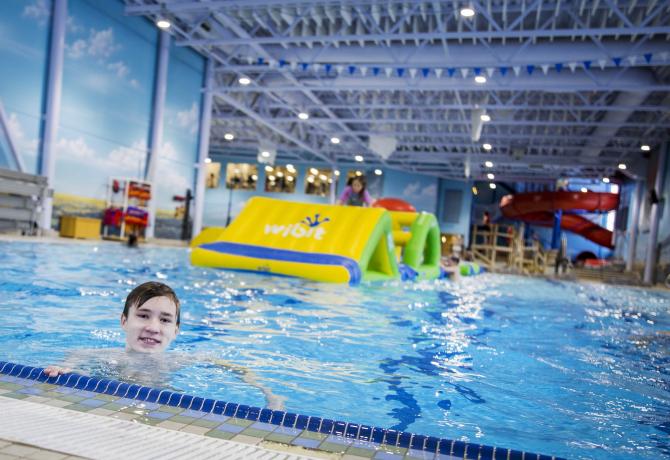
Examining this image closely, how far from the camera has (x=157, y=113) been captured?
14008 mm

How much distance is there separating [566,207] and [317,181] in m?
12.3

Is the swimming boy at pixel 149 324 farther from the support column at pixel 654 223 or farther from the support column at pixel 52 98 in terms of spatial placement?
the support column at pixel 654 223

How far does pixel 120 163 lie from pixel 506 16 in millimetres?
8826

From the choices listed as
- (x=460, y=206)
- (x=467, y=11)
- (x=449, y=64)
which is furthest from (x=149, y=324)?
(x=460, y=206)

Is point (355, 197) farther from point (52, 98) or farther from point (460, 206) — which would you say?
point (460, 206)

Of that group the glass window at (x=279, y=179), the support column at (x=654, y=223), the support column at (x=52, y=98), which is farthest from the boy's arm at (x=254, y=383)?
the glass window at (x=279, y=179)

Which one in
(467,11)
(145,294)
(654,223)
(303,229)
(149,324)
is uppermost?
(467,11)

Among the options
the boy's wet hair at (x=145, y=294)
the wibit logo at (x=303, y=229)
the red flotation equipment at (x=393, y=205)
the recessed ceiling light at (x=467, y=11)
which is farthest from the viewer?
the red flotation equipment at (x=393, y=205)

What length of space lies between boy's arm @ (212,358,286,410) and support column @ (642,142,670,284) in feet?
58.1

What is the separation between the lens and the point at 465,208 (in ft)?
101

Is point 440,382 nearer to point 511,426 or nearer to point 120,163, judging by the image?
point 511,426

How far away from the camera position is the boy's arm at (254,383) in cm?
228

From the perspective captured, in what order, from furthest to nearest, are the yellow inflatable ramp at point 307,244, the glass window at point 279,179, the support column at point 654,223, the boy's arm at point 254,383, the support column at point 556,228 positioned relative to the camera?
1. the glass window at point 279,179
2. the support column at point 556,228
3. the support column at point 654,223
4. the yellow inflatable ramp at point 307,244
5. the boy's arm at point 254,383

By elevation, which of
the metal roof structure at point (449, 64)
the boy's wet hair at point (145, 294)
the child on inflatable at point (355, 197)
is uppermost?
the metal roof structure at point (449, 64)
